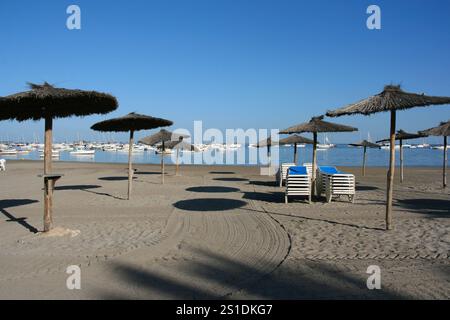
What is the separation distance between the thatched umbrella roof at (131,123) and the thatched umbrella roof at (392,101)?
5.14 metres

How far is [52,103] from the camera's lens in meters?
A: 5.77

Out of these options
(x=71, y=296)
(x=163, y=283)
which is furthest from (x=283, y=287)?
(x=71, y=296)

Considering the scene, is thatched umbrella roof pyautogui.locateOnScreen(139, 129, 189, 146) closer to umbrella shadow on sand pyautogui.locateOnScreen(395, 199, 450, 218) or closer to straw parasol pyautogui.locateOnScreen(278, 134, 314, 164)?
straw parasol pyautogui.locateOnScreen(278, 134, 314, 164)

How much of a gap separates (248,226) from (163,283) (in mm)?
2956

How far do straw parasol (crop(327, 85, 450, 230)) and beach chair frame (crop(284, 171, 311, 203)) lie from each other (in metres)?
2.85

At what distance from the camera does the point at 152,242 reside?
5.47 meters

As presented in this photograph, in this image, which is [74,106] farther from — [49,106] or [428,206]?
[428,206]

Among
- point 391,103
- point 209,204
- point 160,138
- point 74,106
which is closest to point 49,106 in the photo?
point 74,106

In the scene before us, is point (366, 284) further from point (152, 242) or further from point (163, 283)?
point (152, 242)

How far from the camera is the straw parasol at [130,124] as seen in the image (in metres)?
9.25

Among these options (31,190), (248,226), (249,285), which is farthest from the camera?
(31,190)

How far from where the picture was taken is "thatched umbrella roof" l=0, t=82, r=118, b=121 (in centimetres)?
536
